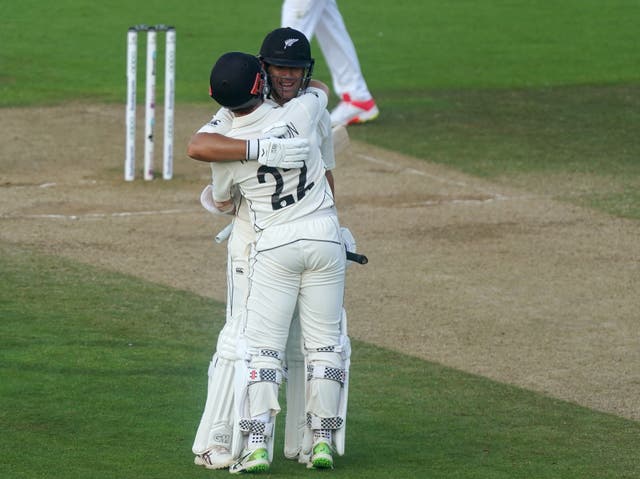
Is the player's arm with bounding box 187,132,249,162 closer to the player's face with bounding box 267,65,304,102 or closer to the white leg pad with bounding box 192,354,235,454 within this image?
the player's face with bounding box 267,65,304,102

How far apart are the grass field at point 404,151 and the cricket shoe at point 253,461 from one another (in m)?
0.10

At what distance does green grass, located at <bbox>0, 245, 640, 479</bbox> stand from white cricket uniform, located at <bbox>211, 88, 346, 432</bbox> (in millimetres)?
513

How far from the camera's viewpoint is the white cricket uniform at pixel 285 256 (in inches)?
257

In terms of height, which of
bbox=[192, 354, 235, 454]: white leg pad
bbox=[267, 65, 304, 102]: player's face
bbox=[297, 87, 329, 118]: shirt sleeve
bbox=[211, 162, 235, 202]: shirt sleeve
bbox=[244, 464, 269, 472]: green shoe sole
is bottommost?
bbox=[244, 464, 269, 472]: green shoe sole

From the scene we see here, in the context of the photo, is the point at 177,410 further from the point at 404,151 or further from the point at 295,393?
the point at 404,151

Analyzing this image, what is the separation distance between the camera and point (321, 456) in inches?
260

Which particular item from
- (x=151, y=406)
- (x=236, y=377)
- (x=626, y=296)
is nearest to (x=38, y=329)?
(x=151, y=406)

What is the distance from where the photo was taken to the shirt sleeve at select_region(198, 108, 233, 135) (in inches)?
259

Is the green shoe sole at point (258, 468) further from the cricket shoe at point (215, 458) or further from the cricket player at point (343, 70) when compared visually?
the cricket player at point (343, 70)

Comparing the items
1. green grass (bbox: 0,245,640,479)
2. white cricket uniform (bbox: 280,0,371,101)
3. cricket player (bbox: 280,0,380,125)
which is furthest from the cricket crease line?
white cricket uniform (bbox: 280,0,371,101)

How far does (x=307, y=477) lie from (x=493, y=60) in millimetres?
15032

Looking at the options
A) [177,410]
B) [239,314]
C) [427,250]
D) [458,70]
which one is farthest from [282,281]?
[458,70]

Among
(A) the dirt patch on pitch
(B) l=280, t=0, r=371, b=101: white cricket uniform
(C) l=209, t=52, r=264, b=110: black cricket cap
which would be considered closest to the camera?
(C) l=209, t=52, r=264, b=110: black cricket cap

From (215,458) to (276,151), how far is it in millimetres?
1445
